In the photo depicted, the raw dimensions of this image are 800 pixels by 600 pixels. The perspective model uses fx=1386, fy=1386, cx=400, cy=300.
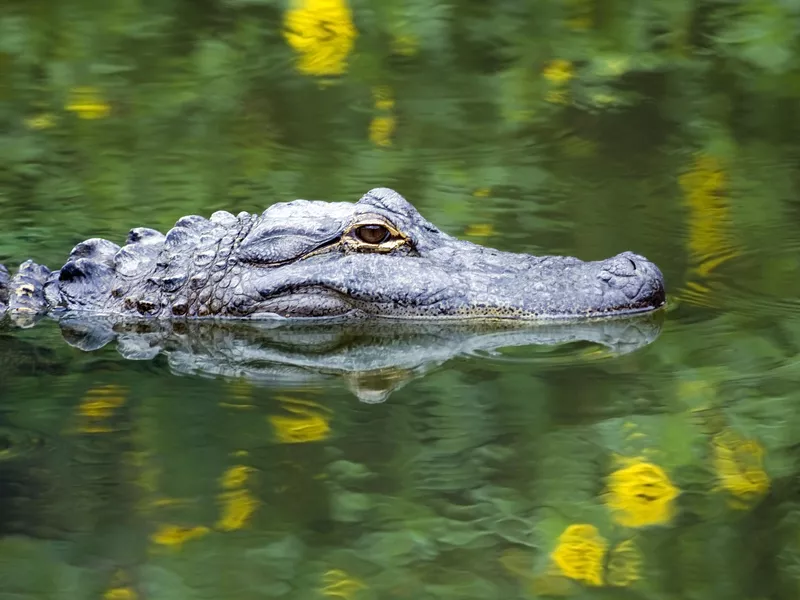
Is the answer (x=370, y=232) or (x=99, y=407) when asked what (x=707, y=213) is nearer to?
(x=370, y=232)

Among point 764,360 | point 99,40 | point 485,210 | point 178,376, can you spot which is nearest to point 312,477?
point 178,376

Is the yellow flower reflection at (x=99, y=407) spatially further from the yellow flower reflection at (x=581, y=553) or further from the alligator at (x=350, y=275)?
the yellow flower reflection at (x=581, y=553)

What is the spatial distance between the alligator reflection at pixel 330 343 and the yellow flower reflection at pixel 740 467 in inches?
56.9

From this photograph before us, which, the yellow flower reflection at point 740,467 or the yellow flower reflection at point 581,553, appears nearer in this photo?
the yellow flower reflection at point 581,553

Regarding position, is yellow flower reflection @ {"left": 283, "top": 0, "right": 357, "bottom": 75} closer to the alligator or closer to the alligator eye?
the alligator

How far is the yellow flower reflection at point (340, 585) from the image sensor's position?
4.36 meters

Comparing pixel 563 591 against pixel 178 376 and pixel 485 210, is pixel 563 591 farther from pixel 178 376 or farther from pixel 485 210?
pixel 485 210

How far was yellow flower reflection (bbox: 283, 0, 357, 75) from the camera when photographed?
45.6 feet

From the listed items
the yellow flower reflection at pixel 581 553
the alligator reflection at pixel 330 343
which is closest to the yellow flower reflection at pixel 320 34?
the alligator reflection at pixel 330 343

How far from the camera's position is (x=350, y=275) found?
25.5 ft

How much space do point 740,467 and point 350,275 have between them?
3064 mm

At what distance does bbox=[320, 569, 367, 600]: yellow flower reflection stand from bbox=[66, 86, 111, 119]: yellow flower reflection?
8.78 m

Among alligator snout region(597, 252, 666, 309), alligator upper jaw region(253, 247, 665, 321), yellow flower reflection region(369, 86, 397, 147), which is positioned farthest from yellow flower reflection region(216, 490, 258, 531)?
yellow flower reflection region(369, 86, 397, 147)

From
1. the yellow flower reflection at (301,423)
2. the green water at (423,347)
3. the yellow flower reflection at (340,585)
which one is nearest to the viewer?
the yellow flower reflection at (340,585)
